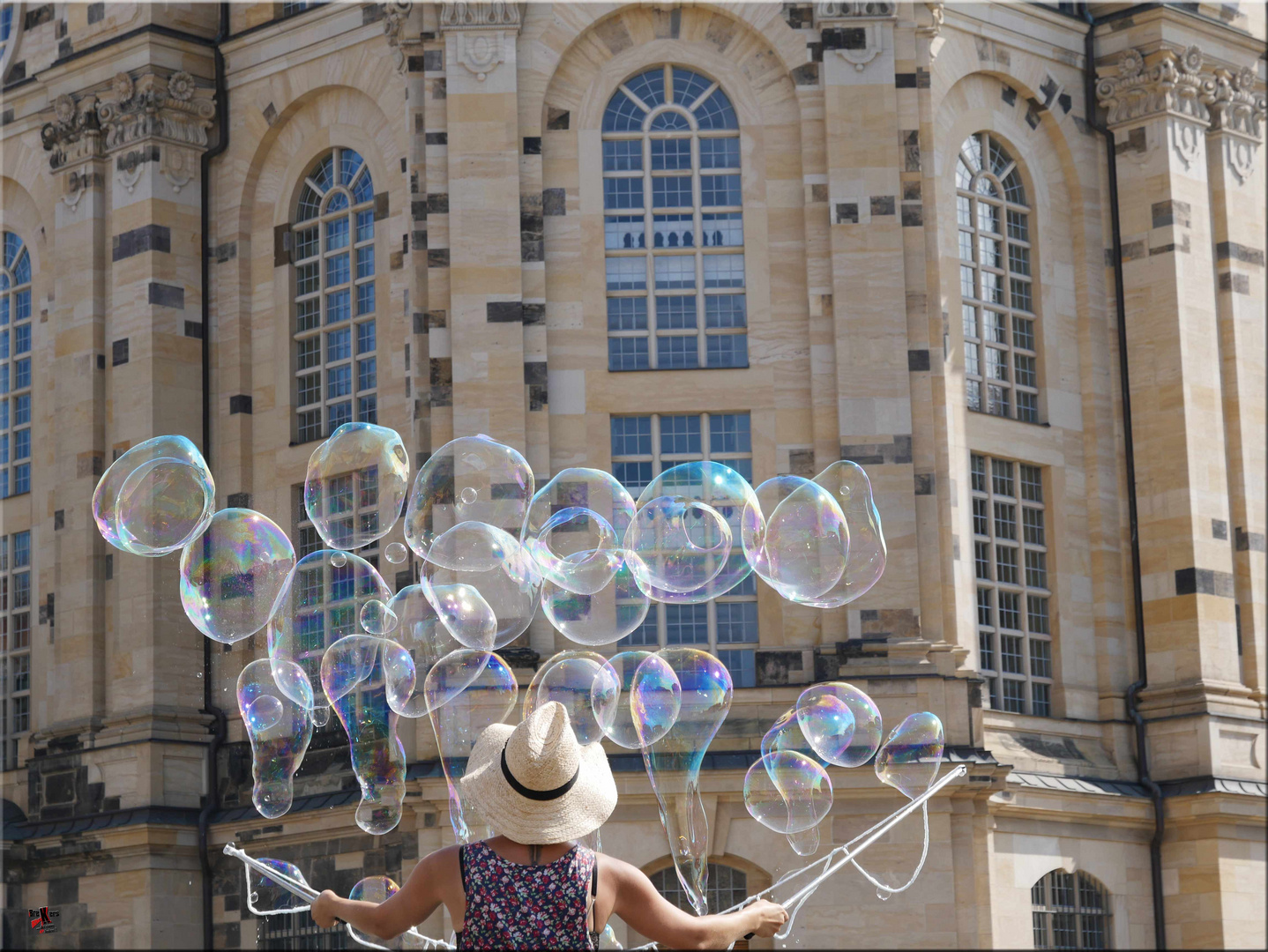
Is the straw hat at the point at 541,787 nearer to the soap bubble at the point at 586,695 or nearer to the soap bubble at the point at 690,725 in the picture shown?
the soap bubble at the point at 690,725

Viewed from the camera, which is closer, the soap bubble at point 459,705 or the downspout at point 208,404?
the soap bubble at point 459,705

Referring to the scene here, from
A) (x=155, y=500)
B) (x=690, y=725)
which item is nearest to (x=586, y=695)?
(x=690, y=725)

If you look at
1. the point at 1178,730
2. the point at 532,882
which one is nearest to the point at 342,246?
the point at 1178,730

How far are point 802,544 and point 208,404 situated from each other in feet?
61.2

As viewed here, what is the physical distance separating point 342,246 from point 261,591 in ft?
53.6

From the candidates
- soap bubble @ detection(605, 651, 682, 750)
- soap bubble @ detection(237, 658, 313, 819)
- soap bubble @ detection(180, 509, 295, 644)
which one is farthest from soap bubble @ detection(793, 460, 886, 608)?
soap bubble @ detection(237, 658, 313, 819)

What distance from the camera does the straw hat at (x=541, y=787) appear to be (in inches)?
325

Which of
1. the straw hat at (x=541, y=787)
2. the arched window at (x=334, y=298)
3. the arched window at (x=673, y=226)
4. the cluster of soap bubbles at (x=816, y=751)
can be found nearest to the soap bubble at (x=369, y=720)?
the cluster of soap bubbles at (x=816, y=751)

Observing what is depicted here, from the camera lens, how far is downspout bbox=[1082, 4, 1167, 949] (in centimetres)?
3353

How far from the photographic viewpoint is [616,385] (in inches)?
1245

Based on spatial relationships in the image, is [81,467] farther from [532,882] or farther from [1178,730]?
[532,882]

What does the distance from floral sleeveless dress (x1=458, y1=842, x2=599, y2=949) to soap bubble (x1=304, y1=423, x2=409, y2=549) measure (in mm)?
11606

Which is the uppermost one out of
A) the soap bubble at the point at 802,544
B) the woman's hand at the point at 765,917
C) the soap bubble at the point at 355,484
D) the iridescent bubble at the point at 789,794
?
the soap bubble at the point at 355,484

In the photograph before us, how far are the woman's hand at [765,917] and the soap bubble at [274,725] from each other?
44.1ft
